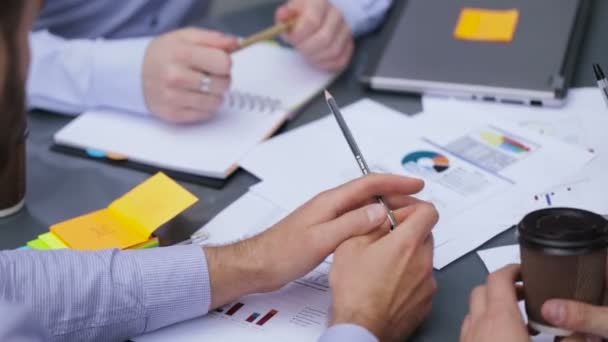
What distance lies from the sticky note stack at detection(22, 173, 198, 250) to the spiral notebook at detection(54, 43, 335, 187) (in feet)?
0.33

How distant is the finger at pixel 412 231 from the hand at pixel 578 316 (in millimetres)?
205

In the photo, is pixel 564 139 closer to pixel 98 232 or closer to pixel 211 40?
pixel 211 40

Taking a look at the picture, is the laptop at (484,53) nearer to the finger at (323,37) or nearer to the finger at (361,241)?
the finger at (323,37)

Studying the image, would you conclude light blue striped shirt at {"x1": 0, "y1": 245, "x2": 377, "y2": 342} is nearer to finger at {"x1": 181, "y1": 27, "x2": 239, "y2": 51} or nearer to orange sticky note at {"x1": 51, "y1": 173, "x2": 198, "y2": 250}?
orange sticky note at {"x1": 51, "y1": 173, "x2": 198, "y2": 250}

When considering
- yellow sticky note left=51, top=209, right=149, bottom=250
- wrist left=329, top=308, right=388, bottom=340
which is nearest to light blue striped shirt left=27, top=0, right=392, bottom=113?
yellow sticky note left=51, top=209, right=149, bottom=250

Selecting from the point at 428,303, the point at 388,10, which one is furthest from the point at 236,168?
the point at 388,10

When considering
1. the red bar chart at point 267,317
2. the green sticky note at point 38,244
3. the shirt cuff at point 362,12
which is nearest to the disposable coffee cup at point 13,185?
the green sticky note at point 38,244

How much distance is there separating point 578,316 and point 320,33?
2.96 feet

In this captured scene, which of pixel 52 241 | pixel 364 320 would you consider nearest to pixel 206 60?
pixel 52 241

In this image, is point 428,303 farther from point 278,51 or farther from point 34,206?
point 278,51

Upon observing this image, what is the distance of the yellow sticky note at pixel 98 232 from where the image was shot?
1.15 metres

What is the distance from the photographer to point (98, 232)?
1178 millimetres

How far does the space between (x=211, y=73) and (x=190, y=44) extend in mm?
67

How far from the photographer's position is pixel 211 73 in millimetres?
1435
